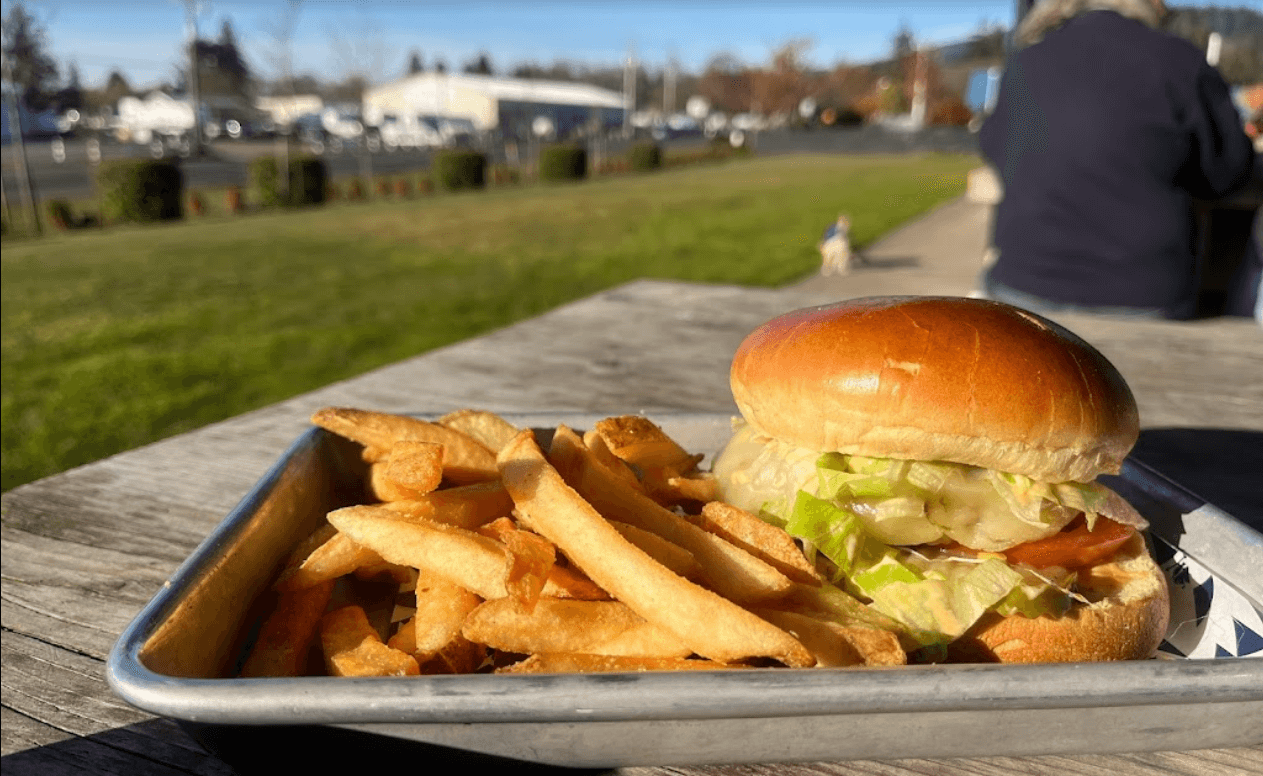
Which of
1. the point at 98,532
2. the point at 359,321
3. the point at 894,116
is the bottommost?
the point at 359,321

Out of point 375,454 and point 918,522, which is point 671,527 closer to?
point 918,522

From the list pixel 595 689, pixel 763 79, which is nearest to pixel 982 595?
pixel 595 689

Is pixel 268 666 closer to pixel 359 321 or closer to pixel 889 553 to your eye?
pixel 889 553

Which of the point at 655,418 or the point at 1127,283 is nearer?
the point at 655,418

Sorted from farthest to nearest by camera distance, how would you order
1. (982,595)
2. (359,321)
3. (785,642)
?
1. (359,321)
2. (982,595)
3. (785,642)

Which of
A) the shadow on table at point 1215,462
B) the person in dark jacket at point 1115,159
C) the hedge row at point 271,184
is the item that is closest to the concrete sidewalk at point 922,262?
the person in dark jacket at point 1115,159

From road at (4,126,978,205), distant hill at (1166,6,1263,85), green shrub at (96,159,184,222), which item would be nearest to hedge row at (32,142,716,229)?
green shrub at (96,159,184,222)

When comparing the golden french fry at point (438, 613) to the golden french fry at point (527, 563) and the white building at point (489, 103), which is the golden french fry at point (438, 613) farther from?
the white building at point (489, 103)

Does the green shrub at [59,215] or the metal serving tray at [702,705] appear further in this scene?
the green shrub at [59,215]

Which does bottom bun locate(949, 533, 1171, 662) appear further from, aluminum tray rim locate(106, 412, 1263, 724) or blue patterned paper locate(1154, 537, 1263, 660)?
aluminum tray rim locate(106, 412, 1263, 724)
